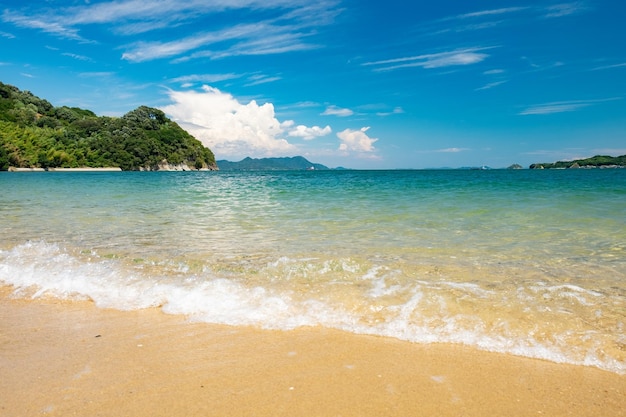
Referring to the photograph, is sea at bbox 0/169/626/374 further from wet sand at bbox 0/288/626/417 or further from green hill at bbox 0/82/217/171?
green hill at bbox 0/82/217/171

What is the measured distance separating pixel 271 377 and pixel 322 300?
6.17ft

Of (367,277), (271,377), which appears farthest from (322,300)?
(271,377)

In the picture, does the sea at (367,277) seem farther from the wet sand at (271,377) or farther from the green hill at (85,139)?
the green hill at (85,139)

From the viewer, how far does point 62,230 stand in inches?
417

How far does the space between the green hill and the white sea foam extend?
113 m

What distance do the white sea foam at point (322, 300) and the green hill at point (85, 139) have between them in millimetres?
112611

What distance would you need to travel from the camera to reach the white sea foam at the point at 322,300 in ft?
12.8

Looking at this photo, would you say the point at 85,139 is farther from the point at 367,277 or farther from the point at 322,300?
the point at 322,300

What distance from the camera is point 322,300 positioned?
5.02 metres

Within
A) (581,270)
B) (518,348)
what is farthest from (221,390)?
(581,270)

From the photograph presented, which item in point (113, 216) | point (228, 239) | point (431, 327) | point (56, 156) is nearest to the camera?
point (431, 327)


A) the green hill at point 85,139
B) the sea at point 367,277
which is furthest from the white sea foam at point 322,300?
the green hill at point 85,139

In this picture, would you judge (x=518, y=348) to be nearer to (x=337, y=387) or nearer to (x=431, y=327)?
(x=431, y=327)

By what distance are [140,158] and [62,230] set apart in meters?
142
